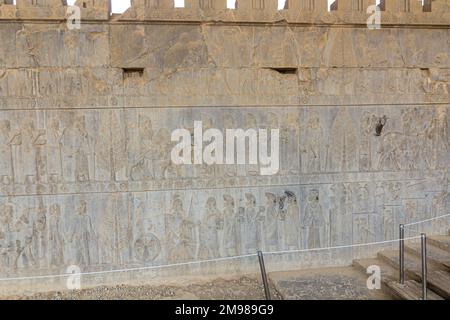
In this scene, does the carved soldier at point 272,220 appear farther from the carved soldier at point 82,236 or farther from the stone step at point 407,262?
the carved soldier at point 82,236

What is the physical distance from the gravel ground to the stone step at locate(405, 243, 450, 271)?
7.24 feet

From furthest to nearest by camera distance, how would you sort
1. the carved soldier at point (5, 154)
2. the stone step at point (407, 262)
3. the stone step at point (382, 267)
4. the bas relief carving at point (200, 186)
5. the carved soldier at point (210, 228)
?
1. the carved soldier at point (210, 228)
2. the bas relief carving at point (200, 186)
3. the carved soldier at point (5, 154)
4. the stone step at point (382, 267)
5. the stone step at point (407, 262)

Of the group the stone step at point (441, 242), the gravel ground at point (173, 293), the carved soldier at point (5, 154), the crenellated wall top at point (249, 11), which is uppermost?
the crenellated wall top at point (249, 11)

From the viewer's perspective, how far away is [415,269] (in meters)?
4.42

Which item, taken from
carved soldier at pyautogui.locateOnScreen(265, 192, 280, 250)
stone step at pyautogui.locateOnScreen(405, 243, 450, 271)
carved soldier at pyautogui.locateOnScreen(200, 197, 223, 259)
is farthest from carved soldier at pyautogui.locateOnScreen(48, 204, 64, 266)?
stone step at pyautogui.locateOnScreen(405, 243, 450, 271)

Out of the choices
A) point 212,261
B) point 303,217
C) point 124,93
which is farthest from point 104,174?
point 303,217

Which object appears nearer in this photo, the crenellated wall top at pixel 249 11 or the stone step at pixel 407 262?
the stone step at pixel 407 262

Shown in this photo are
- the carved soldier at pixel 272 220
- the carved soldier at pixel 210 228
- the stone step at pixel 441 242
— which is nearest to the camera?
the stone step at pixel 441 242

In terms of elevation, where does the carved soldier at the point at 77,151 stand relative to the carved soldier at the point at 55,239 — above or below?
above

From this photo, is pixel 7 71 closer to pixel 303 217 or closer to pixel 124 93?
pixel 124 93

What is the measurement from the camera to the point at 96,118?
188 inches

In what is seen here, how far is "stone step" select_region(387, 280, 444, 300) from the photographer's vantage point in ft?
12.4

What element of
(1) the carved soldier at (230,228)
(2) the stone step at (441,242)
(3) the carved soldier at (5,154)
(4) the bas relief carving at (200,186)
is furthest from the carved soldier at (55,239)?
(2) the stone step at (441,242)

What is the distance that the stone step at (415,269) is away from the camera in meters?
3.84
